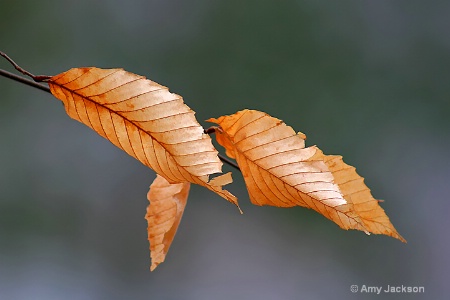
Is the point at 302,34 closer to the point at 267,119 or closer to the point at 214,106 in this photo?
the point at 214,106

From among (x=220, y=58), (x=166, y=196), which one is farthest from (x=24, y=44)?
(x=166, y=196)

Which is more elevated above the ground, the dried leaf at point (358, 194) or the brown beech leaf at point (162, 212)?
the dried leaf at point (358, 194)

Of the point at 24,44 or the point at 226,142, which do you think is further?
the point at 24,44

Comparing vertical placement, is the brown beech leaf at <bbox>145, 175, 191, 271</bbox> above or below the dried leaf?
below

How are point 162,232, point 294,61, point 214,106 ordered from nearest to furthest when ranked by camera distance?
point 162,232 → point 214,106 → point 294,61

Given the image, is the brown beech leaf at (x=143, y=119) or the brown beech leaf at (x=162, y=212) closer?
the brown beech leaf at (x=143, y=119)
